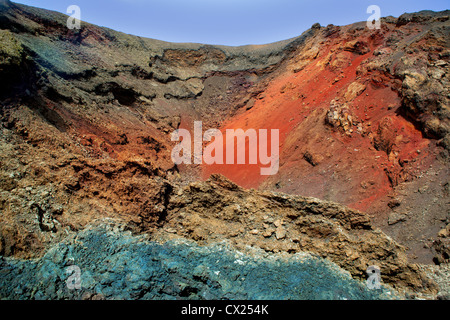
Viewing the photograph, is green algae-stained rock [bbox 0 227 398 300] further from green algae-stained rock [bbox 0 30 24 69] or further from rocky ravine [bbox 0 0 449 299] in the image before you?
green algae-stained rock [bbox 0 30 24 69]

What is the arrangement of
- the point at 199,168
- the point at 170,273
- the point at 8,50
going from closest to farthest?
the point at 170,273 → the point at 8,50 → the point at 199,168

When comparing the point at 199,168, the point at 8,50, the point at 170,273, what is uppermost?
the point at 8,50

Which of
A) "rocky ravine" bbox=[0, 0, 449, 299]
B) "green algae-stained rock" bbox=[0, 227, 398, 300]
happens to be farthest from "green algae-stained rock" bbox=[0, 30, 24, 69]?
"green algae-stained rock" bbox=[0, 227, 398, 300]

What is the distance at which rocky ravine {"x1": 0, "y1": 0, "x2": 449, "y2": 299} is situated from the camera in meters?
3.24

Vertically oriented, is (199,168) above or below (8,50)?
below

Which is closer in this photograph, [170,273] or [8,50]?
[170,273]

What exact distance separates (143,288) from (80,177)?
6.36ft

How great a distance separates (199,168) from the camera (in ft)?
49.9

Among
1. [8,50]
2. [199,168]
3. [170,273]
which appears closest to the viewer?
[170,273]

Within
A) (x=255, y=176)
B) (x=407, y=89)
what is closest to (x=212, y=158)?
(x=255, y=176)

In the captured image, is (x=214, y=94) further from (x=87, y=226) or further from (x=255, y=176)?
(x=87, y=226)

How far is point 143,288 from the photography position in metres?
2.86

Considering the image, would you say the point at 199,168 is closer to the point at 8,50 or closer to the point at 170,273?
the point at 8,50

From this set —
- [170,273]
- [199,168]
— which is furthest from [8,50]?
[199,168]
